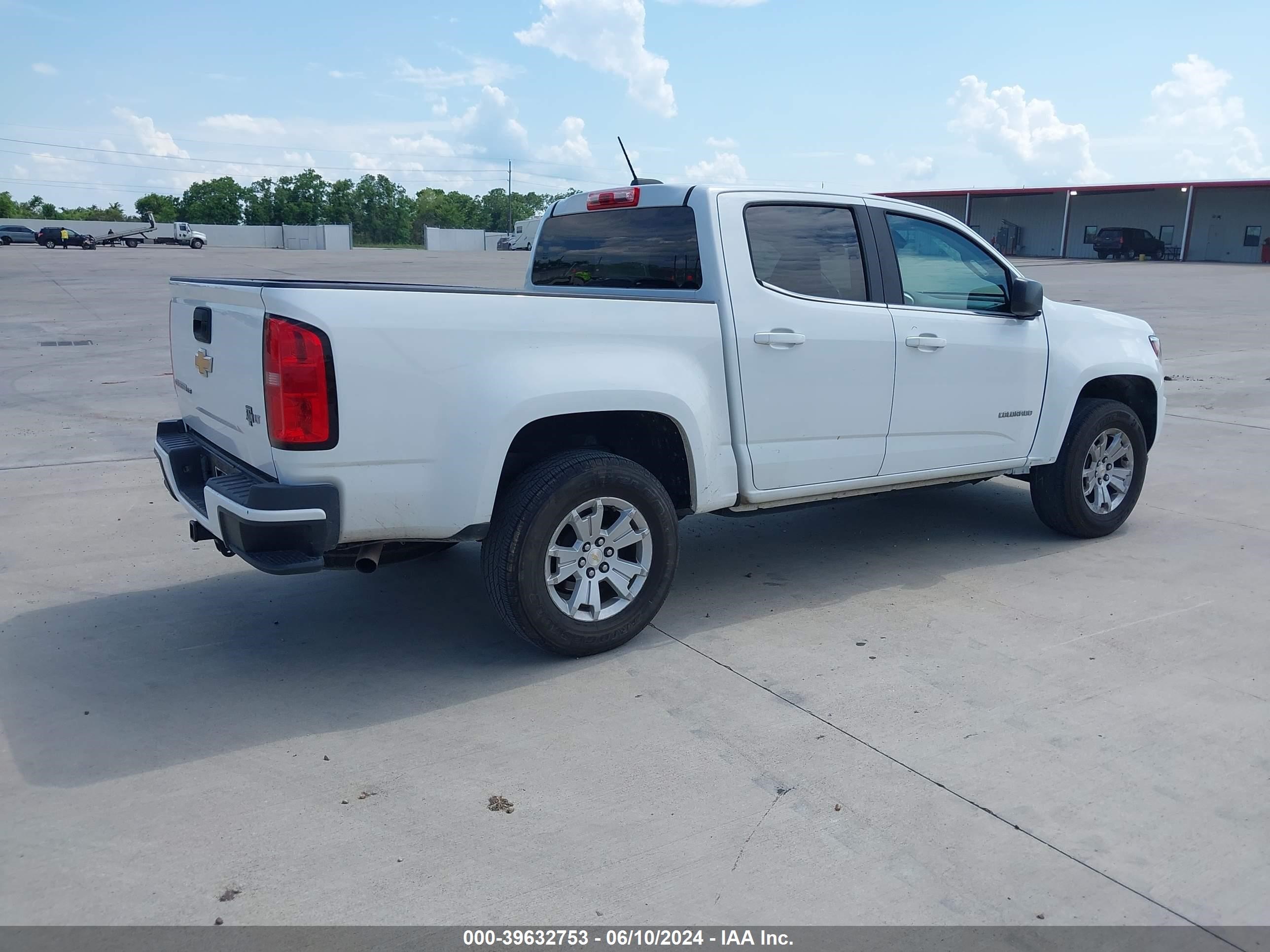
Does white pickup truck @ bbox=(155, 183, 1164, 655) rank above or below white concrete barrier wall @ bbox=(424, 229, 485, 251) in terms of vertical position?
below

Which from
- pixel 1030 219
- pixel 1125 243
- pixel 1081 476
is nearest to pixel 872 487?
pixel 1081 476

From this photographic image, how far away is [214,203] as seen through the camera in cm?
10425

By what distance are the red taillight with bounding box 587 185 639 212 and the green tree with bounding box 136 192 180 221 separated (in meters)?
111

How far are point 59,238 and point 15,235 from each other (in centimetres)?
562

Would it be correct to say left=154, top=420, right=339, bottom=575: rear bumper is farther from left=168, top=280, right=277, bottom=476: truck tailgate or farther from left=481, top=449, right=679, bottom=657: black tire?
left=481, top=449, right=679, bottom=657: black tire

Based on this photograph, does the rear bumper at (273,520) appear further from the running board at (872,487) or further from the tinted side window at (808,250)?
the tinted side window at (808,250)

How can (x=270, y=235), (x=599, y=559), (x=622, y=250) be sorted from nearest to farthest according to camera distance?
(x=599, y=559)
(x=622, y=250)
(x=270, y=235)

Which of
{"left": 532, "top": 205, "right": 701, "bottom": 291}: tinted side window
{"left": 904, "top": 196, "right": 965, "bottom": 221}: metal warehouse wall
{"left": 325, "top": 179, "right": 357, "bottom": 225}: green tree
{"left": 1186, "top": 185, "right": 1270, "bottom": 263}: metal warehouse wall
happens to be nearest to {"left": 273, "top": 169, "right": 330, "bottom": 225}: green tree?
{"left": 325, "top": 179, "right": 357, "bottom": 225}: green tree

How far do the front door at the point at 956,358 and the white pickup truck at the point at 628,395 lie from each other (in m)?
0.01

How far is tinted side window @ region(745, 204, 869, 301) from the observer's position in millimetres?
4879

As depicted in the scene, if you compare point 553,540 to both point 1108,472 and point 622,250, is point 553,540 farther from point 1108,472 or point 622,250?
point 1108,472
